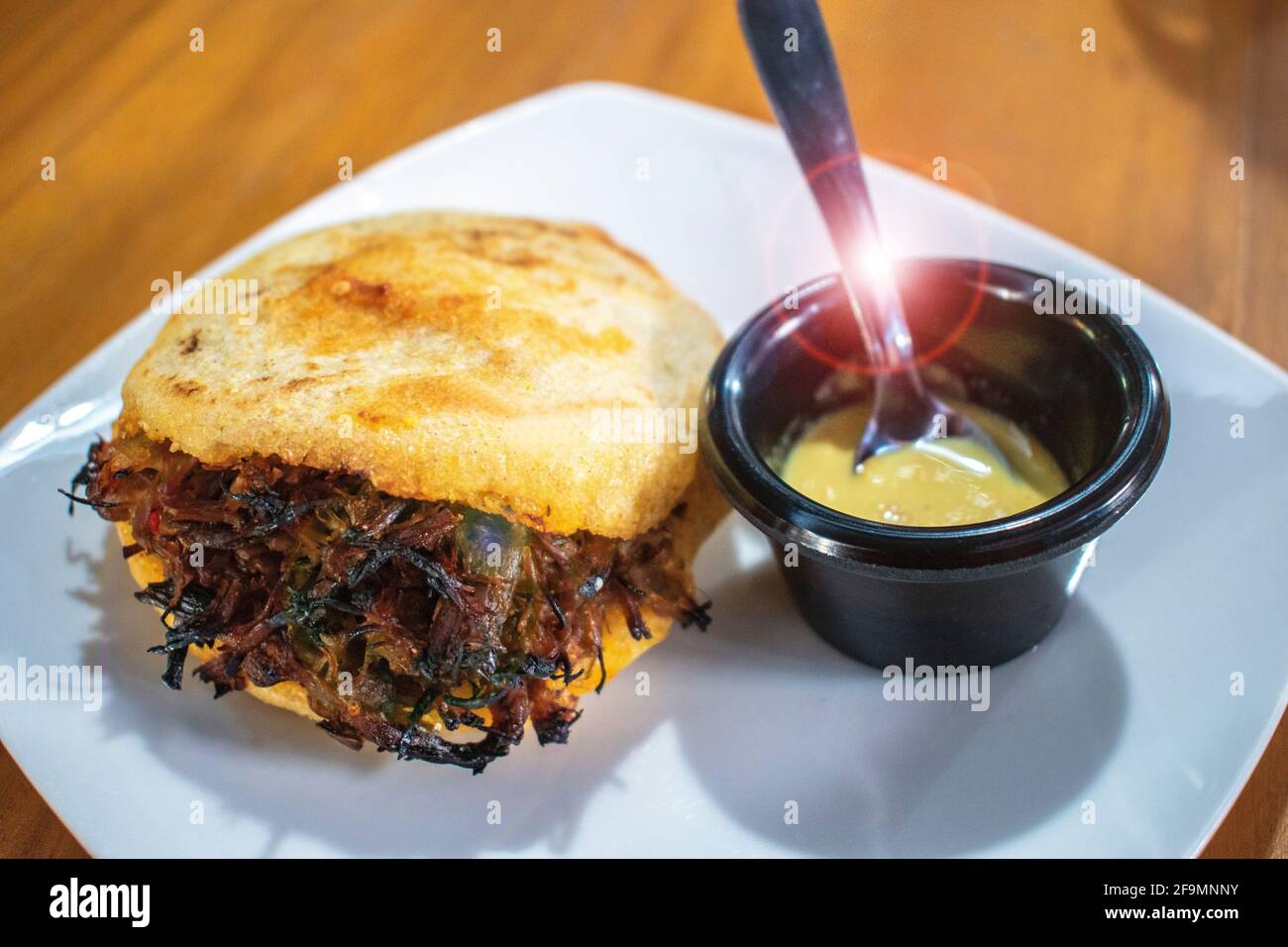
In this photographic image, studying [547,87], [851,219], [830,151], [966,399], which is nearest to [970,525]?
[966,399]

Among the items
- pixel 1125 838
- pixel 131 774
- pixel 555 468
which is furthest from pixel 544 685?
pixel 1125 838

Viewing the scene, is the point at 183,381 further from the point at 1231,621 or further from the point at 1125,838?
the point at 1231,621

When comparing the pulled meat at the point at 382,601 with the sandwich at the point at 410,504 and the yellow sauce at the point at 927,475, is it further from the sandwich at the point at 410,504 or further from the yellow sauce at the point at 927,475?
the yellow sauce at the point at 927,475

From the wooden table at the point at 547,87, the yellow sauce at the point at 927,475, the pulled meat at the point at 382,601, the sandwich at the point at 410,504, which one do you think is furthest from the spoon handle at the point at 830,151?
the wooden table at the point at 547,87

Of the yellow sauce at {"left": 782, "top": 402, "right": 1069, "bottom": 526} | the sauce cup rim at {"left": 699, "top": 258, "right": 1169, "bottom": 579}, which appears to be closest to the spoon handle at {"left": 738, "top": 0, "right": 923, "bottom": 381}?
the yellow sauce at {"left": 782, "top": 402, "right": 1069, "bottom": 526}

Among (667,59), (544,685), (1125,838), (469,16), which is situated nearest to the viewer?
(1125,838)

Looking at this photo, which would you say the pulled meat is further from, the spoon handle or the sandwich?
the spoon handle
